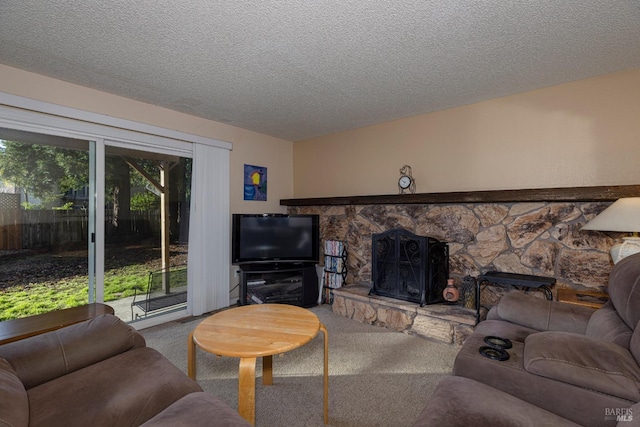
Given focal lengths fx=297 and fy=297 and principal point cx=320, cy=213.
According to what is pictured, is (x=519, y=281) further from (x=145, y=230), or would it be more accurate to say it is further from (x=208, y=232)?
(x=145, y=230)

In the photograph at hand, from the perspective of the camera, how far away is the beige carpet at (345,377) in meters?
1.79

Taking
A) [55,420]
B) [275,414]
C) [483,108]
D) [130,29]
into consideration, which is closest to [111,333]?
[55,420]

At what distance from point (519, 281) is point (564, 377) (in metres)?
1.45

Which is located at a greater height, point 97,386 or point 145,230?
point 145,230

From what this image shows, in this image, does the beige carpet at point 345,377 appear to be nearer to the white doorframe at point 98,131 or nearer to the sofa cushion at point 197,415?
the sofa cushion at point 197,415

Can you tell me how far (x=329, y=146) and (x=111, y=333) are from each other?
3368 mm

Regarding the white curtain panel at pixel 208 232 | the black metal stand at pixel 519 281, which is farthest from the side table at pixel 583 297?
the white curtain panel at pixel 208 232

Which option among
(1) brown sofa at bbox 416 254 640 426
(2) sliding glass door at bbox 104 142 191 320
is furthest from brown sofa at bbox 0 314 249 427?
(2) sliding glass door at bbox 104 142 191 320

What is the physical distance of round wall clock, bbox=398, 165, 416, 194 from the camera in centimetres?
339

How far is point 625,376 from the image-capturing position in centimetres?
115

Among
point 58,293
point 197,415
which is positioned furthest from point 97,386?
point 58,293

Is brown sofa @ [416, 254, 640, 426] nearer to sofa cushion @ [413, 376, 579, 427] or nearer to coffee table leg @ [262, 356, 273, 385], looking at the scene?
sofa cushion @ [413, 376, 579, 427]

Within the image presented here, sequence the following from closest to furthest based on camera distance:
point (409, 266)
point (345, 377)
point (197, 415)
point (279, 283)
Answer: point (197, 415) → point (345, 377) → point (409, 266) → point (279, 283)

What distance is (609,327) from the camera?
151cm
